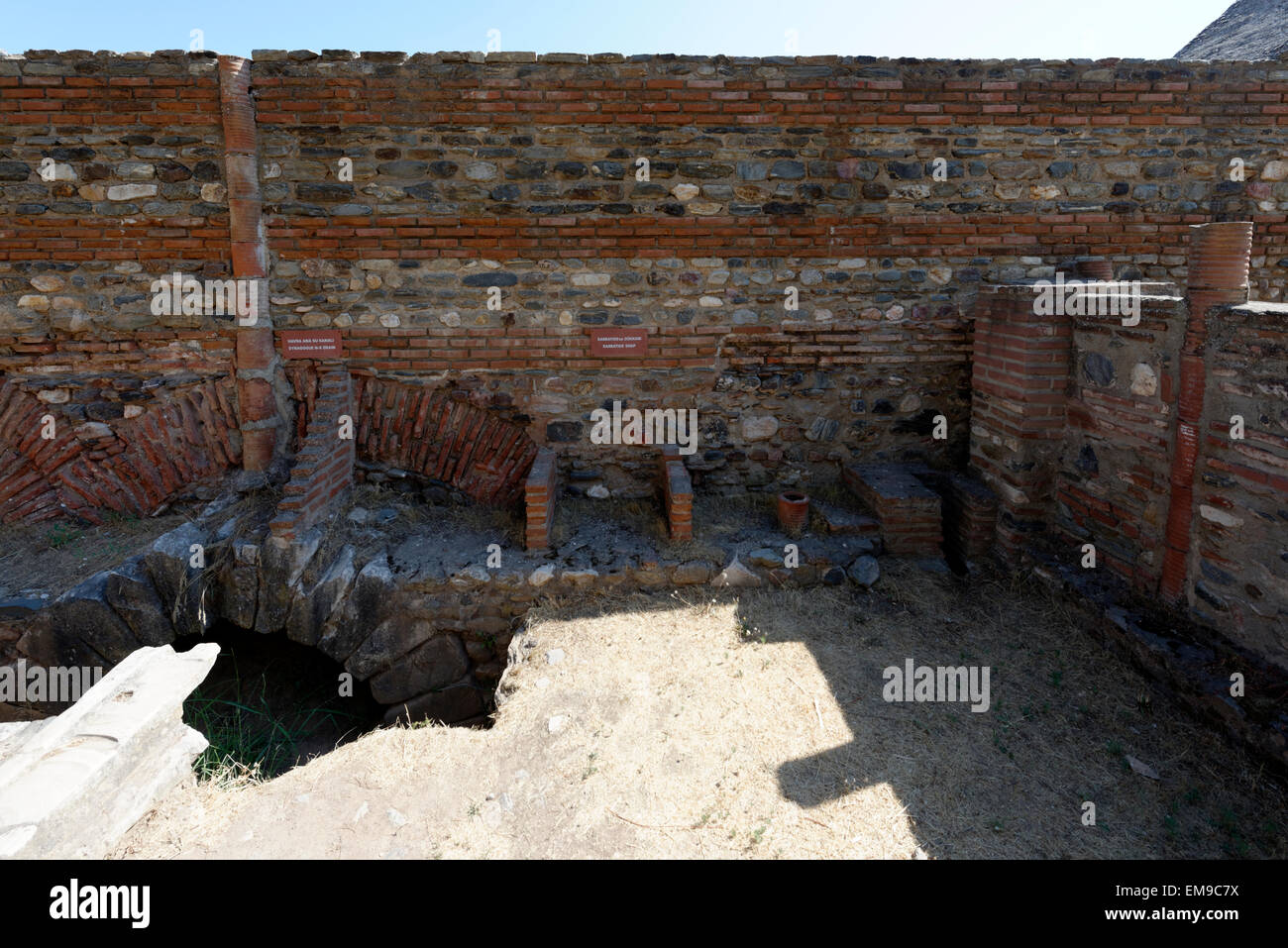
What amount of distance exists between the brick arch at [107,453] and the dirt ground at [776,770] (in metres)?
2.92

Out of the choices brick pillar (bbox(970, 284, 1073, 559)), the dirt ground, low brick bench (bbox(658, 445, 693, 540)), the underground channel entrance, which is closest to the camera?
the dirt ground

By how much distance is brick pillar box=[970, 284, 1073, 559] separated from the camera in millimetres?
4383

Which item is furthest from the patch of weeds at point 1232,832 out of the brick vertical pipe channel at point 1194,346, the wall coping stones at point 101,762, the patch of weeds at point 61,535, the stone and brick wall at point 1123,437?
the patch of weeds at point 61,535

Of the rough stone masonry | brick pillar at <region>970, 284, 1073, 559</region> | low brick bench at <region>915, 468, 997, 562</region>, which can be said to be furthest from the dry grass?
brick pillar at <region>970, 284, 1073, 559</region>

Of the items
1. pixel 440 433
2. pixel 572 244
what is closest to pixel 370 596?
pixel 440 433

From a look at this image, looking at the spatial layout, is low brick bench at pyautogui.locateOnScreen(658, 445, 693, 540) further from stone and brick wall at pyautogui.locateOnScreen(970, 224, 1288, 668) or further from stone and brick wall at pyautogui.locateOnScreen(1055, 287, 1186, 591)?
stone and brick wall at pyautogui.locateOnScreen(1055, 287, 1186, 591)

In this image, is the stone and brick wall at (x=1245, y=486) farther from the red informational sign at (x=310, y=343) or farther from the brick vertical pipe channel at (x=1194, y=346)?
the red informational sign at (x=310, y=343)

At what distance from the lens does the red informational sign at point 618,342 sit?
5.23 meters

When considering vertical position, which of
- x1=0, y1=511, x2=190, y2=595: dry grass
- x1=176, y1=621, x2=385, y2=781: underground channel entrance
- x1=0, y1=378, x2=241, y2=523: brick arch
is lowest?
x1=176, y1=621, x2=385, y2=781: underground channel entrance

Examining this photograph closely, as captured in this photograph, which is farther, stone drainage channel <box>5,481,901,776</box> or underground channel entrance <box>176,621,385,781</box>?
stone drainage channel <box>5,481,901,776</box>

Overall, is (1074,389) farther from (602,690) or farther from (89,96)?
(89,96)

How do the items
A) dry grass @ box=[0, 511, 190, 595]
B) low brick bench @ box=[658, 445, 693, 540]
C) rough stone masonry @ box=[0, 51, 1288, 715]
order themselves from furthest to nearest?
rough stone masonry @ box=[0, 51, 1288, 715] < low brick bench @ box=[658, 445, 693, 540] < dry grass @ box=[0, 511, 190, 595]

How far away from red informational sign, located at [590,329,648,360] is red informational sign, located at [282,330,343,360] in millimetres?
1828

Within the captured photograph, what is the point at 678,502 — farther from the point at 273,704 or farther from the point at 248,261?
the point at 248,261
